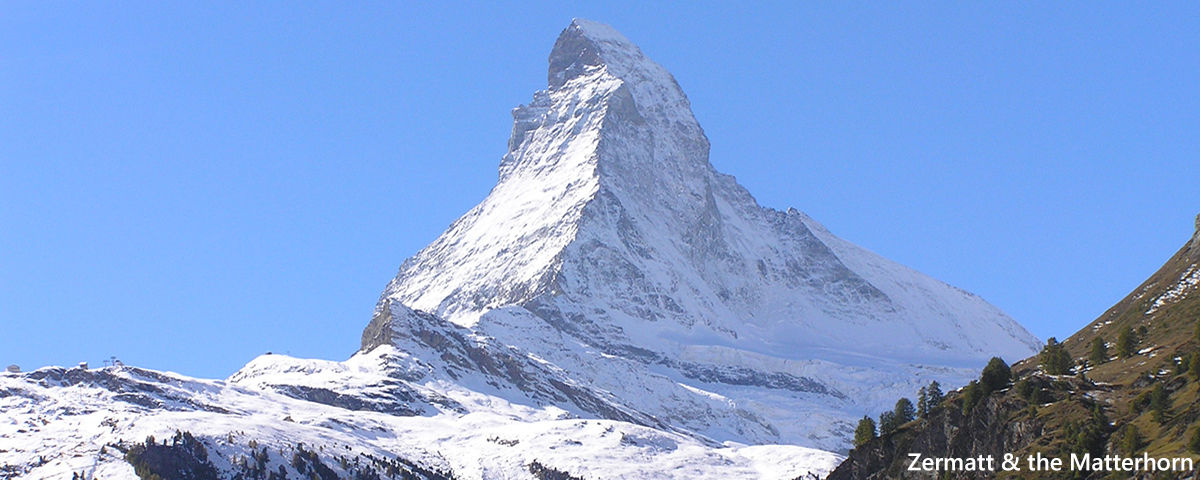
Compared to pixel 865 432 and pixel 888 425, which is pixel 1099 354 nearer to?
pixel 888 425

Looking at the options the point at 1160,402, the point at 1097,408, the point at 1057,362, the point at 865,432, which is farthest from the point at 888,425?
the point at 1160,402

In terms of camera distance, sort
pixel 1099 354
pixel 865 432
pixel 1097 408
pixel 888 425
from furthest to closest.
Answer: pixel 888 425, pixel 865 432, pixel 1099 354, pixel 1097 408

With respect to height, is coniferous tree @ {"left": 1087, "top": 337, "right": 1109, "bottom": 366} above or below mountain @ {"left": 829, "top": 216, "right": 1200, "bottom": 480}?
above

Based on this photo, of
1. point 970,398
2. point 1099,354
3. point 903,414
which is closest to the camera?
point 970,398

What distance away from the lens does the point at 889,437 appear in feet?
485

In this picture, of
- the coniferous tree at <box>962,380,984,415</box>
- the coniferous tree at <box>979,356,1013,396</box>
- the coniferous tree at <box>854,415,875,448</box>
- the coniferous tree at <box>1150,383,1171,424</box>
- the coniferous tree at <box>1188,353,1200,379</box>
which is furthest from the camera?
the coniferous tree at <box>854,415,875,448</box>

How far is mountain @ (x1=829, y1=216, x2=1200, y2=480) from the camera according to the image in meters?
114

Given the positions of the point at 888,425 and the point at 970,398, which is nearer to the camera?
the point at 970,398

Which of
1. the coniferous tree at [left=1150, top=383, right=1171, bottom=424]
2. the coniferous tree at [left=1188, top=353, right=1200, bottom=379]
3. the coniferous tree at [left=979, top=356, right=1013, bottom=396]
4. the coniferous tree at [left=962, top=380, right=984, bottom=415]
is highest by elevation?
the coniferous tree at [left=979, top=356, right=1013, bottom=396]

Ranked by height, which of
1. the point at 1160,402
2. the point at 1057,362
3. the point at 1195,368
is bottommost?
the point at 1160,402

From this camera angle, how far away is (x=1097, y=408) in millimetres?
121500

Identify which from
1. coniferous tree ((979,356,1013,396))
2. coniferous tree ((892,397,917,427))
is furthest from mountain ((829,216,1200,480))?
coniferous tree ((892,397,917,427))

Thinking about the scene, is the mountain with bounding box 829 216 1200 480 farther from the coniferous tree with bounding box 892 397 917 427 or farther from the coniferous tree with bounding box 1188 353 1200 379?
the coniferous tree with bounding box 892 397 917 427

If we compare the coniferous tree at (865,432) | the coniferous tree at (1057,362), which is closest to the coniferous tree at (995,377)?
the coniferous tree at (1057,362)
